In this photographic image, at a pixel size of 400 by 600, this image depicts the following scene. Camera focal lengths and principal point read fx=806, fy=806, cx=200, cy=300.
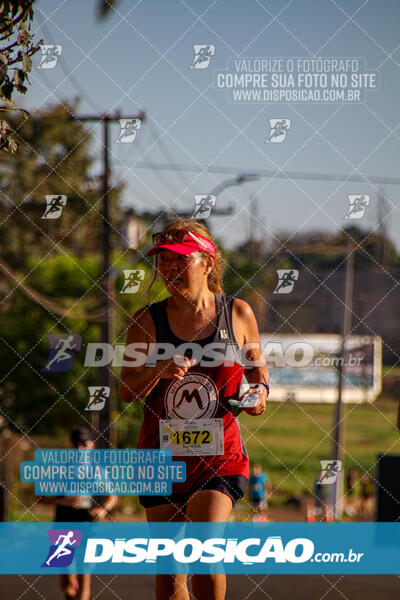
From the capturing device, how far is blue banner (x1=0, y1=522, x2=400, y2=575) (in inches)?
147

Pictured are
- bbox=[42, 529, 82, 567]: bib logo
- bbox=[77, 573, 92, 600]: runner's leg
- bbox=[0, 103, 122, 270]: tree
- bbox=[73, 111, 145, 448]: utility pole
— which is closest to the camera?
bbox=[42, 529, 82, 567]: bib logo

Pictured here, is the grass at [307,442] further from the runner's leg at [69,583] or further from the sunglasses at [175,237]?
the sunglasses at [175,237]

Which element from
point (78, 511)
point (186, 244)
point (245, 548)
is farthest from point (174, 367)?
point (78, 511)

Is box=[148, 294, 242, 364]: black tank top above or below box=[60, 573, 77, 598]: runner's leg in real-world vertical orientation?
above

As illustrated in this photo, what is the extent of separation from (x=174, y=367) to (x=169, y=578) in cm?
81

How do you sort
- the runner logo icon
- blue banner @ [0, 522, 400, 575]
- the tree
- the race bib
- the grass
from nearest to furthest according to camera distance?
the race bib, blue banner @ [0, 522, 400, 575], the runner logo icon, the tree, the grass

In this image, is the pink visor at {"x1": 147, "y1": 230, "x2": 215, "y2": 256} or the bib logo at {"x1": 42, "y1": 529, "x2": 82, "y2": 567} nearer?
the pink visor at {"x1": 147, "y1": 230, "x2": 215, "y2": 256}

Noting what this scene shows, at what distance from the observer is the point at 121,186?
1107 centimetres

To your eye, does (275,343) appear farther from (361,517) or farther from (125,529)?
(361,517)

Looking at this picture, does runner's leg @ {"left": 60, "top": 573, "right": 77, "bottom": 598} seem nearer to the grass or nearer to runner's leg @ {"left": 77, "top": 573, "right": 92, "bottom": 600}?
runner's leg @ {"left": 77, "top": 573, "right": 92, "bottom": 600}

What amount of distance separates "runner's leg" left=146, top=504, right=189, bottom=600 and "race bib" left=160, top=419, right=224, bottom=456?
23cm

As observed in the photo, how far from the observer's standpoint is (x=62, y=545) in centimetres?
418

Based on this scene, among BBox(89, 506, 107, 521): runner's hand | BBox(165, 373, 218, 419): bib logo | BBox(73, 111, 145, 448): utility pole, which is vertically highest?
BBox(73, 111, 145, 448): utility pole

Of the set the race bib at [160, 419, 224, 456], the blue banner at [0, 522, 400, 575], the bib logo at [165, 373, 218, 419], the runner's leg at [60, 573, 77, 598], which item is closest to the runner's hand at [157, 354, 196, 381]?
the bib logo at [165, 373, 218, 419]
